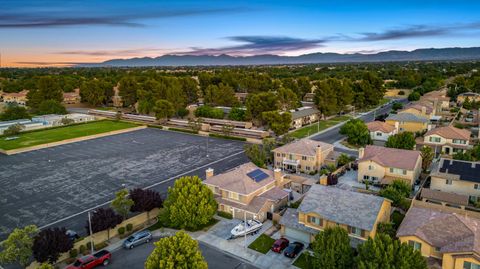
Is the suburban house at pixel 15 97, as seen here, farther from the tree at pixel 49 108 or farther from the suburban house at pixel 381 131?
the suburban house at pixel 381 131

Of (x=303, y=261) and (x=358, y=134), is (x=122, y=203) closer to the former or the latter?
(x=303, y=261)

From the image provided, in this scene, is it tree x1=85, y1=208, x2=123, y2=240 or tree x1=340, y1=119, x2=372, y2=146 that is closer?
tree x1=85, y1=208, x2=123, y2=240

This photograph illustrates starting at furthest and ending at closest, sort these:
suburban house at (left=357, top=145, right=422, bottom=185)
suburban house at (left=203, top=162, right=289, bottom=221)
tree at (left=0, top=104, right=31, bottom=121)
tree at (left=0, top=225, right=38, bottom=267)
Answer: tree at (left=0, top=104, right=31, bottom=121), suburban house at (left=357, top=145, right=422, bottom=185), suburban house at (left=203, top=162, right=289, bottom=221), tree at (left=0, top=225, right=38, bottom=267)

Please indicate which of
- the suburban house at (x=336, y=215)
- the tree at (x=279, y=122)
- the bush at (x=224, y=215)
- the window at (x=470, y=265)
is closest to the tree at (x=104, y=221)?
the bush at (x=224, y=215)

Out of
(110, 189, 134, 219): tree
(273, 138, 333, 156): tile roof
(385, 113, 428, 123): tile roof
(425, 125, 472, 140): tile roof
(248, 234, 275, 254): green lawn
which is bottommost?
(248, 234, 275, 254): green lawn

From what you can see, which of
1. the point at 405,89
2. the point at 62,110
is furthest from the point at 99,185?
the point at 405,89

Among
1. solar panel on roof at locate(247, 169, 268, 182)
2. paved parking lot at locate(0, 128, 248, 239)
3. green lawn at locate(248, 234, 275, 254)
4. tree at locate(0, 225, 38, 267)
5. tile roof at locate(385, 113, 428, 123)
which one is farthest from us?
tile roof at locate(385, 113, 428, 123)

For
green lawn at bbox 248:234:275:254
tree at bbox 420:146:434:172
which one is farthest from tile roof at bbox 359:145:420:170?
green lawn at bbox 248:234:275:254

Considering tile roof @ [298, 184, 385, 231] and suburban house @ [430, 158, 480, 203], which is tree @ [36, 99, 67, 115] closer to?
tile roof @ [298, 184, 385, 231]

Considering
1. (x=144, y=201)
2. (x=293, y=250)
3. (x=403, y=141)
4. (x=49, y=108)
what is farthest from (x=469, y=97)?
(x=49, y=108)
